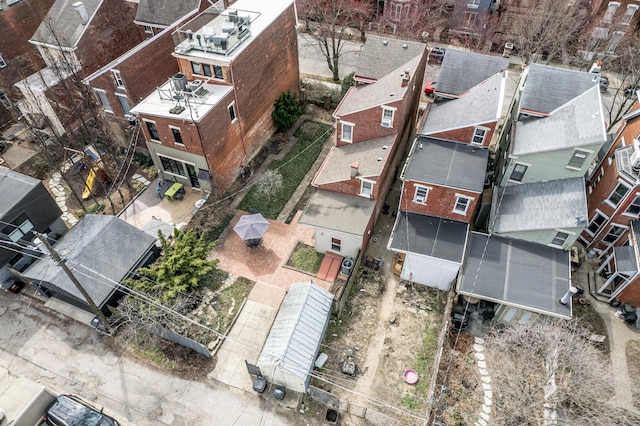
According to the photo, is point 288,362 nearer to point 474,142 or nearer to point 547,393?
point 547,393

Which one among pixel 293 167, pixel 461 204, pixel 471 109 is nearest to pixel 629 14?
pixel 471 109

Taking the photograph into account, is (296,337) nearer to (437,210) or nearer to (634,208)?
(437,210)

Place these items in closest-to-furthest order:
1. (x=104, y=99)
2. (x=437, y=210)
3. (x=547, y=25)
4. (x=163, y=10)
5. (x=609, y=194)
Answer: (x=609, y=194), (x=437, y=210), (x=104, y=99), (x=163, y=10), (x=547, y=25)

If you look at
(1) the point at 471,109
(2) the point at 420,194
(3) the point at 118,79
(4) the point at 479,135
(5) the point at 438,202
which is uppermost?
(1) the point at 471,109

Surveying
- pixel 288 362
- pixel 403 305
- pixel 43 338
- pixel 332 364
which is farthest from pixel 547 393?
pixel 43 338

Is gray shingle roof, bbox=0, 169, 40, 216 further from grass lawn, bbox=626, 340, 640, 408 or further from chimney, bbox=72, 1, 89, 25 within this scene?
grass lawn, bbox=626, 340, 640, 408

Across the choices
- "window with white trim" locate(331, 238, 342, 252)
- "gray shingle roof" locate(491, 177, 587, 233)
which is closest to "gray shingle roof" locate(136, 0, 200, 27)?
"window with white trim" locate(331, 238, 342, 252)

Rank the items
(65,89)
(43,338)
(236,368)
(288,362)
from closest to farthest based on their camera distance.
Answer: (288,362) < (236,368) < (43,338) < (65,89)
